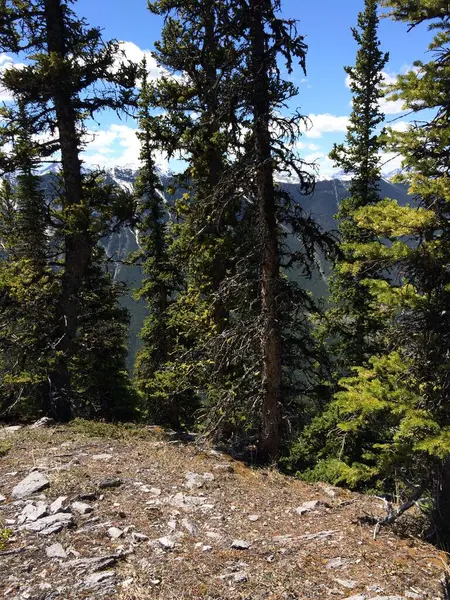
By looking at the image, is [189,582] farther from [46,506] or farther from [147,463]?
[147,463]

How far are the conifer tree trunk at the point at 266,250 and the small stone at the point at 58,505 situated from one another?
5.03 m

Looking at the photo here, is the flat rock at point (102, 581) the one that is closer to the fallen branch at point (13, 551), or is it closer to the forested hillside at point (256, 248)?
the fallen branch at point (13, 551)

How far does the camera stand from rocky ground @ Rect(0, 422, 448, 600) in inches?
201

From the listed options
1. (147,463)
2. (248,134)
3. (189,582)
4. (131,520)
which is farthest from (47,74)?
(189,582)

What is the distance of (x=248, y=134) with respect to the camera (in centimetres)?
1060

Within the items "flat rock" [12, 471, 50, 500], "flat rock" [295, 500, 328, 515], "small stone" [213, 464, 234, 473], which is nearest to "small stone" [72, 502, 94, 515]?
"flat rock" [12, 471, 50, 500]

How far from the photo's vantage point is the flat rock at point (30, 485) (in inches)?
286

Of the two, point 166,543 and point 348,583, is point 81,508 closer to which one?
point 166,543

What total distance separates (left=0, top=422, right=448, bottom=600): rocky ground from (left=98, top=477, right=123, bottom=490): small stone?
0.03 metres

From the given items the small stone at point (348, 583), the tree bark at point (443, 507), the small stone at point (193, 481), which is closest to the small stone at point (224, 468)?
the small stone at point (193, 481)

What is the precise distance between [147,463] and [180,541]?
3.40 meters

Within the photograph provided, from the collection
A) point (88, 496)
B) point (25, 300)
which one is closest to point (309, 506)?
point (88, 496)

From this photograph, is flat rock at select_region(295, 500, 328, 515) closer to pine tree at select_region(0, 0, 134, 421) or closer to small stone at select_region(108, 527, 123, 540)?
small stone at select_region(108, 527, 123, 540)

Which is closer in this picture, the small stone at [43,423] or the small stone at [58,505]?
the small stone at [58,505]
